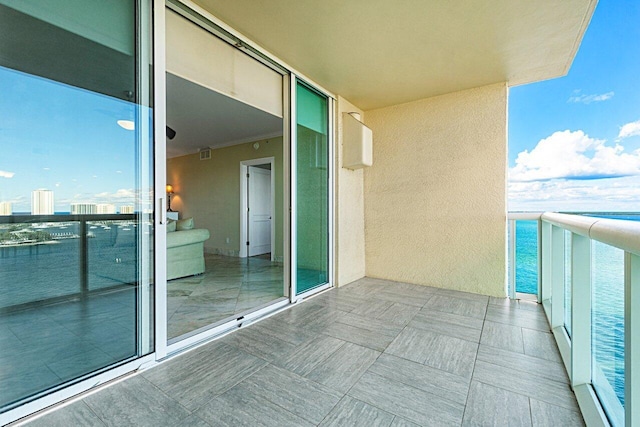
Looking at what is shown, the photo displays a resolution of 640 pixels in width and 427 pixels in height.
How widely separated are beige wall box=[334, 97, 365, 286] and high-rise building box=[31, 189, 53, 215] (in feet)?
8.92

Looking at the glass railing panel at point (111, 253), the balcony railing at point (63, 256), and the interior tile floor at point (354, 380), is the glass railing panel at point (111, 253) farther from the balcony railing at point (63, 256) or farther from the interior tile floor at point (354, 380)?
the interior tile floor at point (354, 380)

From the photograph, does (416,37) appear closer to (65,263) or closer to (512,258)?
(512,258)

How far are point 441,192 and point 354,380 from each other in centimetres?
269

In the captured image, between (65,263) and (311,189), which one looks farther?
(311,189)

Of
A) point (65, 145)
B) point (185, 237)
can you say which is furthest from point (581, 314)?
point (185, 237)

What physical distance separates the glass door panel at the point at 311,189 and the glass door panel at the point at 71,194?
1599 millimetres

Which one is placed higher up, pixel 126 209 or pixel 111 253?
pixel 126 209

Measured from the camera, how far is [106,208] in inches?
61.7

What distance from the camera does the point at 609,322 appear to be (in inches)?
46.3

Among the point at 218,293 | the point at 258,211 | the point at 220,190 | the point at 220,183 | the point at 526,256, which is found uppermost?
the point at 220,183

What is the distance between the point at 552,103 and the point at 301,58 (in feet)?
12.3

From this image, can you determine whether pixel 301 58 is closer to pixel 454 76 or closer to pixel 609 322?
pixel 454 76

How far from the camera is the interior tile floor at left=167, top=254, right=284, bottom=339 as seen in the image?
246 centimetres

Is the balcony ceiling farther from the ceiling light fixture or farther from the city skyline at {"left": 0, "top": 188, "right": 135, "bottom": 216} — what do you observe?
the city skyline at {"left": 0, "top": 188, "right": 135, "bottom": 216}
